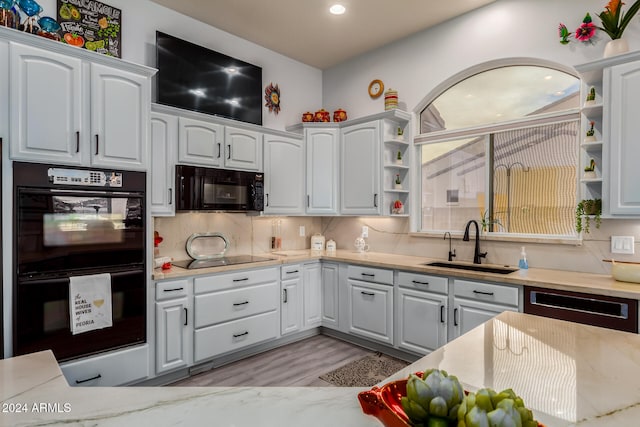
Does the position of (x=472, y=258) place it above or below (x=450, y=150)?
below

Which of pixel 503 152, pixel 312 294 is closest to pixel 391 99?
pixel 503 152

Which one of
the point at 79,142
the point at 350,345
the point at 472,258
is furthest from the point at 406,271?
the point at 79,142

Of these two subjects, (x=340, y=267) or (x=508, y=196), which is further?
(x=340, y=267)

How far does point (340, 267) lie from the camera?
384 cm

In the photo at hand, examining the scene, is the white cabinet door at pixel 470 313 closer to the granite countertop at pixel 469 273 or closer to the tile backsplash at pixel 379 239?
the granite countertop at pixel 469 273

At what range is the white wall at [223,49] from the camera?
320 centimetres

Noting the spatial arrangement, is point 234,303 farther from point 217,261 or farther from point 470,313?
point 470,313

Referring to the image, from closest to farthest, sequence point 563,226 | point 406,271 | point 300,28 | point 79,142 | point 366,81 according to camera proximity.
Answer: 1. point 79,142
2. point 563,226
3. point 406,271
4. point 300,28
5. point 366,81

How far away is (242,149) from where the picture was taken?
3.61 metres

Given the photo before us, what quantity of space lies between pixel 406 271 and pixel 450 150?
1.37 m

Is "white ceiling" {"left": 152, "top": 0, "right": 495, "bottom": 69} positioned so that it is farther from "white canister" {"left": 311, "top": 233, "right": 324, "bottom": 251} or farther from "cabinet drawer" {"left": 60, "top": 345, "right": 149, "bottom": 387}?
"cabinet drawer" {"left": 60, "top": 345, "right": 149, "bottom": 387}

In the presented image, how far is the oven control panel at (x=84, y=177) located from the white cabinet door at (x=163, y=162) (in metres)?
0.50

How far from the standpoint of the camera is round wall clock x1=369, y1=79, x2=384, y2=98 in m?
4.20

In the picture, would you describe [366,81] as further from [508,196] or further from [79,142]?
[79,142]
